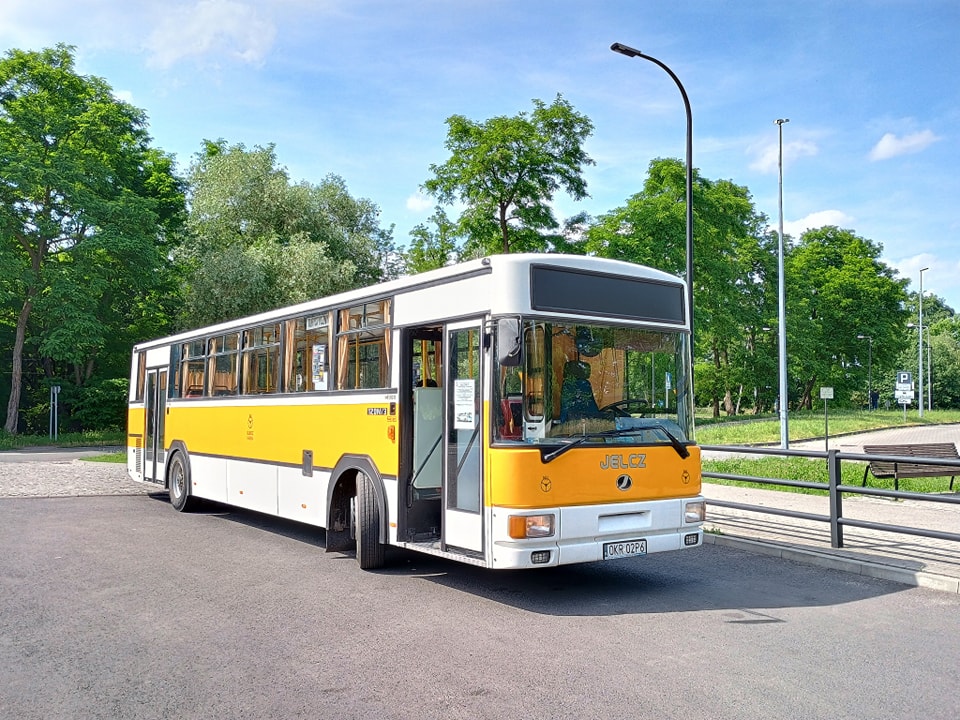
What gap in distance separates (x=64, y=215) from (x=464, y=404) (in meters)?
37.7

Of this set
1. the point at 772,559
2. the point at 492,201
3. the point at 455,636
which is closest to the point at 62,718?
the point at 455,636

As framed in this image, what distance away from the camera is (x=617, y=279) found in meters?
8.37

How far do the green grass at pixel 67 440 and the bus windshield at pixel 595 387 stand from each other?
3458 centimetres

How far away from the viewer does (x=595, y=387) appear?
7.92 metres

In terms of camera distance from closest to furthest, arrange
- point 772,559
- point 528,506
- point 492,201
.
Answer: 1. point 528,506
2. point 772,559
3. point 492,201

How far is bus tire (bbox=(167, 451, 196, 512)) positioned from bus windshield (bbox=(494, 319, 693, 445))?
351 inches

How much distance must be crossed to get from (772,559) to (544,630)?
4149 mm

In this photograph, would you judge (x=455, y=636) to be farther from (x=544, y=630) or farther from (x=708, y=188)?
(x=708, y=188)

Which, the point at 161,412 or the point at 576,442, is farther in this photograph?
the point at 161,412

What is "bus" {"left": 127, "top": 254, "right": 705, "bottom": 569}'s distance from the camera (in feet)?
24.7

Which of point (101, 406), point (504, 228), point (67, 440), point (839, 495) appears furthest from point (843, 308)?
point (839, 495)

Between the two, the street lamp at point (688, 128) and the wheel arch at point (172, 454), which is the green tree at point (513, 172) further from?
the wheel arch at point (172, 454)

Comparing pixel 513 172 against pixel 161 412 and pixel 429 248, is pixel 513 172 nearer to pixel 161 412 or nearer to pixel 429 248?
pixel 429 248

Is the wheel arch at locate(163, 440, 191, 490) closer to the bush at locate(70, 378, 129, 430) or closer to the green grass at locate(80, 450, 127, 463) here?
the green grass at locate(80, 450, 127, 463)
